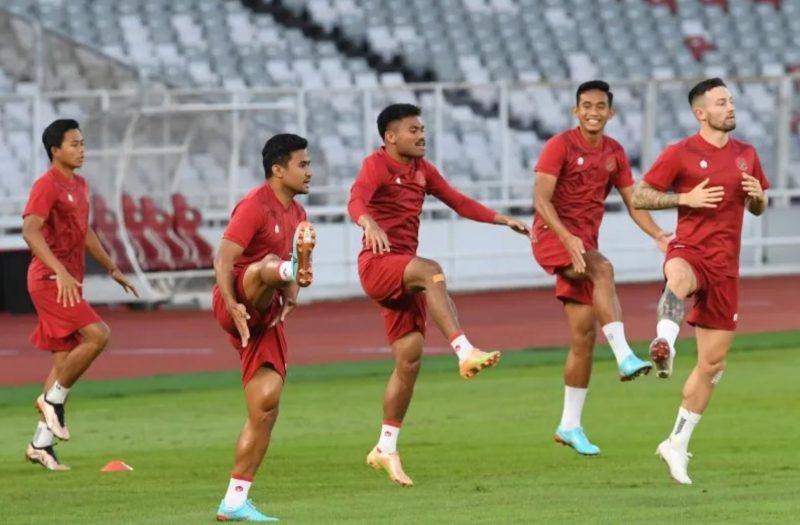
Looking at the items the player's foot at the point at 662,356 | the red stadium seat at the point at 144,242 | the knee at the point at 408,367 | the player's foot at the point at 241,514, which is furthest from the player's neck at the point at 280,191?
the red stadium seat at the point at 144,242

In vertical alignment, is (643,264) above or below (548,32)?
below

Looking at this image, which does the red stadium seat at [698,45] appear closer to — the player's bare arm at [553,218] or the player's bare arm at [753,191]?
the player's bare arm at [553,218]

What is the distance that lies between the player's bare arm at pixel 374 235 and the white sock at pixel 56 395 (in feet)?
8.29

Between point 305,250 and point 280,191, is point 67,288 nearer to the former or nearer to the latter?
point 280,191

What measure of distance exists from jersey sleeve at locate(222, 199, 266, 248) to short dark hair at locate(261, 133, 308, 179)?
19 centimetres

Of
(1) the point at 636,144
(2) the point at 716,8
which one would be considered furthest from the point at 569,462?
(2) the point at 716,8

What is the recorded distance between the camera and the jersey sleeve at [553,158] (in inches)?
523

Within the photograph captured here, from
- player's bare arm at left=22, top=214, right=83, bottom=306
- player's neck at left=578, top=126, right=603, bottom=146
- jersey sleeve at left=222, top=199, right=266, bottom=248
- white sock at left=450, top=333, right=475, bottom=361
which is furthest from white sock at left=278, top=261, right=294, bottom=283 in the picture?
player's neck at left=578, top=126, right=603, bottom=146

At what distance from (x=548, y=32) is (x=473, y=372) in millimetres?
27233

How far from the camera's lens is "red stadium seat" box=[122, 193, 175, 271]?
2641 cm

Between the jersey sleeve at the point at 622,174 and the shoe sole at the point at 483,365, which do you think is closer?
the shoe sole at the point at 483,365

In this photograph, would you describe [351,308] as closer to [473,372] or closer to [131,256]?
[131,256]

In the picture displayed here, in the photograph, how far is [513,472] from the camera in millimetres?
12188

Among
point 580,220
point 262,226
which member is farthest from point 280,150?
point 580,220
